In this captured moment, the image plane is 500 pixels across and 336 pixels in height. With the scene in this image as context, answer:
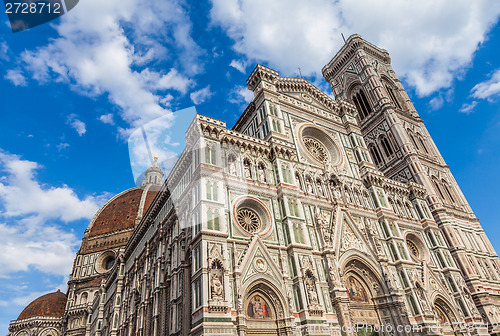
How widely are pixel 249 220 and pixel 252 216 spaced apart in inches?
20.0

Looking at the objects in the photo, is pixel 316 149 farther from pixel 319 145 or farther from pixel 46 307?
pixel 46 307

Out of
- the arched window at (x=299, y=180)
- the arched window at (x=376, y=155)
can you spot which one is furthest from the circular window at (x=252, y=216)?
the arched window at (x=376, y=155)

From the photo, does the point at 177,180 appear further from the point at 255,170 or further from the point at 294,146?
the point at 294,146

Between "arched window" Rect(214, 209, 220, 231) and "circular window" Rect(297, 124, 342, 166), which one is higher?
"circular window" Rect(297, 124, 342, 166)

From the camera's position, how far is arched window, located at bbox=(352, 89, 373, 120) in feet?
153

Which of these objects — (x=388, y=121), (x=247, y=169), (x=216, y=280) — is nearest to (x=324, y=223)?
(x=247, y=169)

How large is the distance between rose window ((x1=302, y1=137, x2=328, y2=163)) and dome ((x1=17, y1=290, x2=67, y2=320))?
52.2 m

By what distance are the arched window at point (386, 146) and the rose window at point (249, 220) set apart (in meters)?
26.3

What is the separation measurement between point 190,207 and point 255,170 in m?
5.40

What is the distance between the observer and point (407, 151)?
38438mm

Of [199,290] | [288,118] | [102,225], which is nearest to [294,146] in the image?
[288,118]

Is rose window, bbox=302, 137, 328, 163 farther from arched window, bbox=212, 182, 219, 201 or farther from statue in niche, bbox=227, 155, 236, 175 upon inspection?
arched window, bbox=212, 182, 219, 201

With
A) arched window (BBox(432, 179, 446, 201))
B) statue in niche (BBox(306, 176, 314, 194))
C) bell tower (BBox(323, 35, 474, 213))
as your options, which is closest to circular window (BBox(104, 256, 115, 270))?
statue in niche (BBox(306, 176, 314, 194))

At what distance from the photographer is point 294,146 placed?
89.5ft
